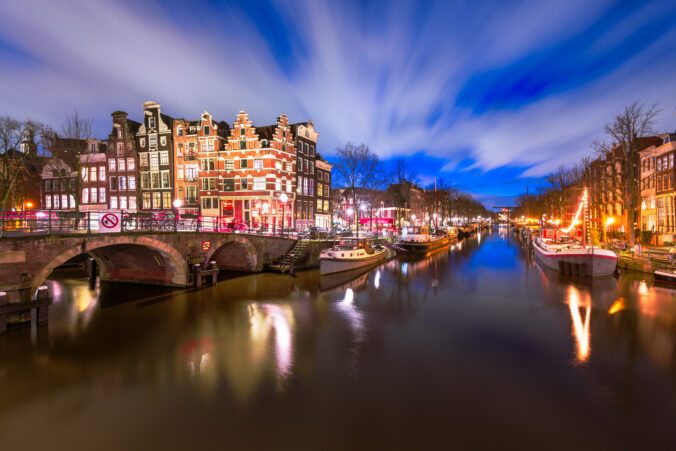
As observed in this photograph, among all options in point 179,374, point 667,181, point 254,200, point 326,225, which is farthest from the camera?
point 326,225

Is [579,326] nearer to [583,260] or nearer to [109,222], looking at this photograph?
[583,260]

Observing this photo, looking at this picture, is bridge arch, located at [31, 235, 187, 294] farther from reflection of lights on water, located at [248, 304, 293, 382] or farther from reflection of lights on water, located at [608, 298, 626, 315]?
reflection of lights on water, located at [608, 298, 626, 315]

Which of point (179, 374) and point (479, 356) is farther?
point (479, 356)

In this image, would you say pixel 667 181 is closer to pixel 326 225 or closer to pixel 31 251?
pixel 326 225

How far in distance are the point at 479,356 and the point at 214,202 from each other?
3946 cm

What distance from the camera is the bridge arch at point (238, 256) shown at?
91.9ft

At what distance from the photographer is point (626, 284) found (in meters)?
23.2

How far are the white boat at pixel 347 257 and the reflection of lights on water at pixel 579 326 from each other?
1660 centimetres

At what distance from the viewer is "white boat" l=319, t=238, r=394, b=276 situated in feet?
91.6

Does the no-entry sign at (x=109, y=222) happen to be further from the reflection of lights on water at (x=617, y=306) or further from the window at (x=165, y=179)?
the window at (x=165, y=179)

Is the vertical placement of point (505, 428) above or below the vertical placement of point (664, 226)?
below

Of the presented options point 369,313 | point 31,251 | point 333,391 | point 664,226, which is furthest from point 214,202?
point 664,226

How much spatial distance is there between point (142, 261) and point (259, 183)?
20294mm

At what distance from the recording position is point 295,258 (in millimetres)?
30688
